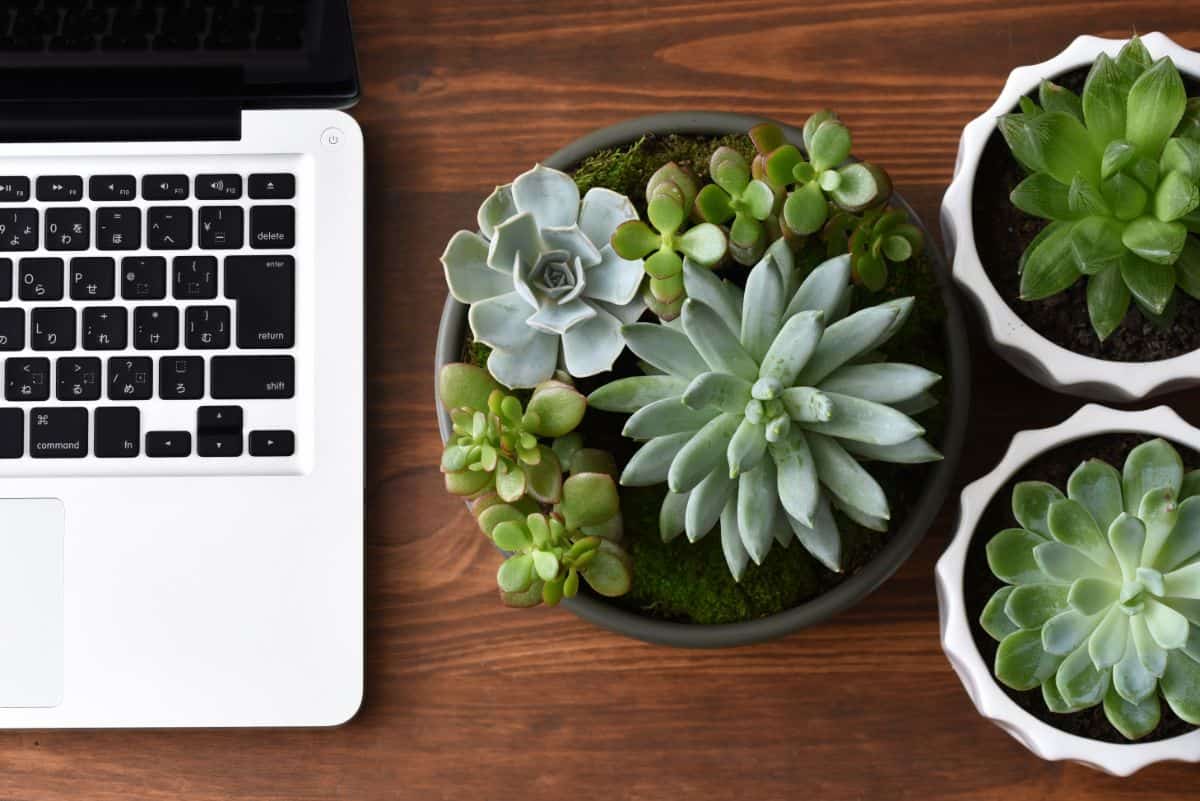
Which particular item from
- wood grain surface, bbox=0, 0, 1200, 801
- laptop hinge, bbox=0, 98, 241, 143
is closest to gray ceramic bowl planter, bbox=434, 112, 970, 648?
wood grain surface, bbox=0, 0, 1200, 801

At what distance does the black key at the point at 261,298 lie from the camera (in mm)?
700

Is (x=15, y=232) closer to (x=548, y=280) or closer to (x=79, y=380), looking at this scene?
(x=79, y=380)

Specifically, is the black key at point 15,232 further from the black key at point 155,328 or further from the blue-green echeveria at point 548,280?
the blue-green echeveria at point 548,280

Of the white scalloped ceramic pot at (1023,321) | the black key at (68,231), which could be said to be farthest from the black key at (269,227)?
the white scalloped ceramic pot at (1023,321)

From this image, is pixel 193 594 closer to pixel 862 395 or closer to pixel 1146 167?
pixel 862 395

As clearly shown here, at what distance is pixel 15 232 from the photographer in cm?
70

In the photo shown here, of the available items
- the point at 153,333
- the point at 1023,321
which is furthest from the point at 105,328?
the point at 1023,321

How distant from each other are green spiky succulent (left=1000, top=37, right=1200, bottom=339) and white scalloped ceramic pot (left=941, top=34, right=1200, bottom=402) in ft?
0.09

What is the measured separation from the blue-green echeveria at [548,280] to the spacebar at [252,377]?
0.19 metres

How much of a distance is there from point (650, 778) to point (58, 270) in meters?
0.49

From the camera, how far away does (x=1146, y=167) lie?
21.6 inches

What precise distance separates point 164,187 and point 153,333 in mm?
92

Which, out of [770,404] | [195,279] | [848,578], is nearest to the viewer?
[770,404]

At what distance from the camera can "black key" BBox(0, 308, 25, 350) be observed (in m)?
0.70
